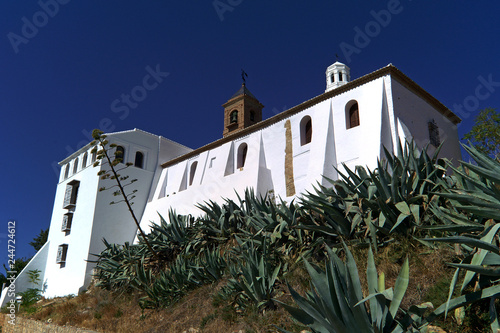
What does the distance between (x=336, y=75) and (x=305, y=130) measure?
420 inches

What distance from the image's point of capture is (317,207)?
682 centimetres

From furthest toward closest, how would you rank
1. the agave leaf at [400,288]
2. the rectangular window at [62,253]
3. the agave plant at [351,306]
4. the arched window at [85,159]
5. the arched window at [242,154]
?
the arched window at [85,159] < the rectangular window at [62,253] < the arched window at [242,154] < the agave leaf at [400,288] < the agave plant at [351,306]

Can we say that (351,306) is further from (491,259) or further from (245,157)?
(245,157)

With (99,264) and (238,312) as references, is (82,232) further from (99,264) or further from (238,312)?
(238,312)

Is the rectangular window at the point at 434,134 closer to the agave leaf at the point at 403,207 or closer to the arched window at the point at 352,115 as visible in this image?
the arched window at the point at 352,115

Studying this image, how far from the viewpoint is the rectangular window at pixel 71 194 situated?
1981 centimetres

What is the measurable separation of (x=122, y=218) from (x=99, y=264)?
4325 mm

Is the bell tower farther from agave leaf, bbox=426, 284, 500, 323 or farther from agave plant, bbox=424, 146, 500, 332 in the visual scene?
agave leaf, bbox=426, 284, 500, 323

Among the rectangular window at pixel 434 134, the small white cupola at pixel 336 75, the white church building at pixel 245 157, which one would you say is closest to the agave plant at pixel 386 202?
the white church building at pixel 245 157

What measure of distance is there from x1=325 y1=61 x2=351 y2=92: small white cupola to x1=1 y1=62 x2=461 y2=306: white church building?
0.07 meters

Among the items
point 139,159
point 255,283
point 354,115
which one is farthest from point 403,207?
point 139,159

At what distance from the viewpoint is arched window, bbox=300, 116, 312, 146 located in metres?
15.4

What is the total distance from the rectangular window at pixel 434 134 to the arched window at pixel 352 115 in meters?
2.92

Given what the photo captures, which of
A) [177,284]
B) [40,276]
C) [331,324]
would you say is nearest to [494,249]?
[331,324]
